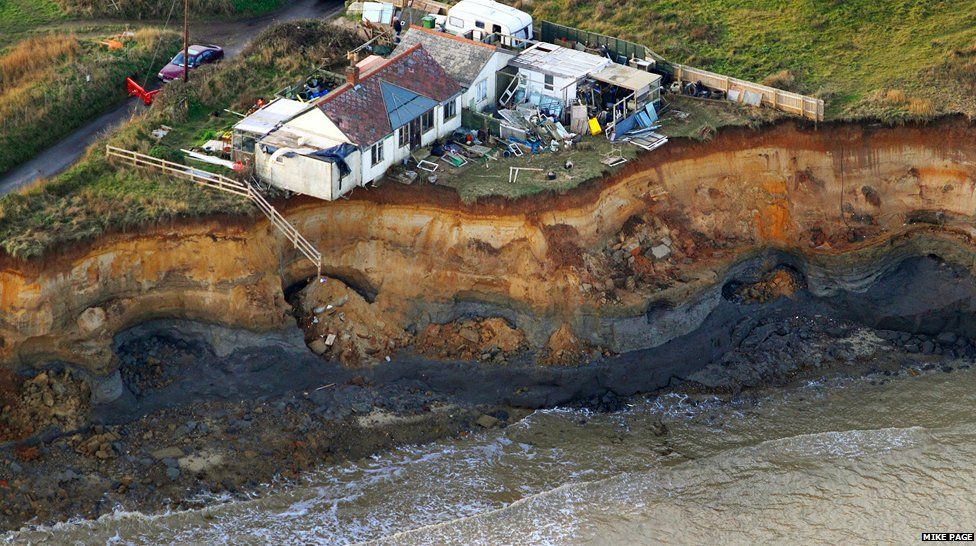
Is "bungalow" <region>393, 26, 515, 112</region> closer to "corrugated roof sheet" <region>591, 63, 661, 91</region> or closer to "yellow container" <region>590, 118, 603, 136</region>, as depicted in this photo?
"corrugated roof sheet" <region>591, 63, 661, 91</region>

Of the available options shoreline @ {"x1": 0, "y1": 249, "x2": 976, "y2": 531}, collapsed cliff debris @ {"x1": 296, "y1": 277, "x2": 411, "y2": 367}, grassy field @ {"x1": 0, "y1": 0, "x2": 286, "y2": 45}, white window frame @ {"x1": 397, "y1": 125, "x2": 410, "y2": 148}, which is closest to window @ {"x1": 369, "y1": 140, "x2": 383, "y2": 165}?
white window frame @ {"x1": 397, "y1": 125, "x2": 410, "y2": 148}

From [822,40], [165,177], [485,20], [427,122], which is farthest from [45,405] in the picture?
[822,40]

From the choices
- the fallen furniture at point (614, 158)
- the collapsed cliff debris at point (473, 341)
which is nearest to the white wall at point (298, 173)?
the collapsed cliff debris at point (473, 341)

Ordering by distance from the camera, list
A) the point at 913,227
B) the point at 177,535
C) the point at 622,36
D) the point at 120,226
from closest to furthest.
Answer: the point at 177,535 → the point at 120,226 → the point at 913,227 → the point at 622,36

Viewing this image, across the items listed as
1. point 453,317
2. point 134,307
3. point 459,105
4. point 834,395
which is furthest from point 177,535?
point 834,395

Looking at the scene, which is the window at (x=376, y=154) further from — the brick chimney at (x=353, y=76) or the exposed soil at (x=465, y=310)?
the brick chimney at (x=353, y=76)

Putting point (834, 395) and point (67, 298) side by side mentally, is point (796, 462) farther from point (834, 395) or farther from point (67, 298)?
point (67, 298)
